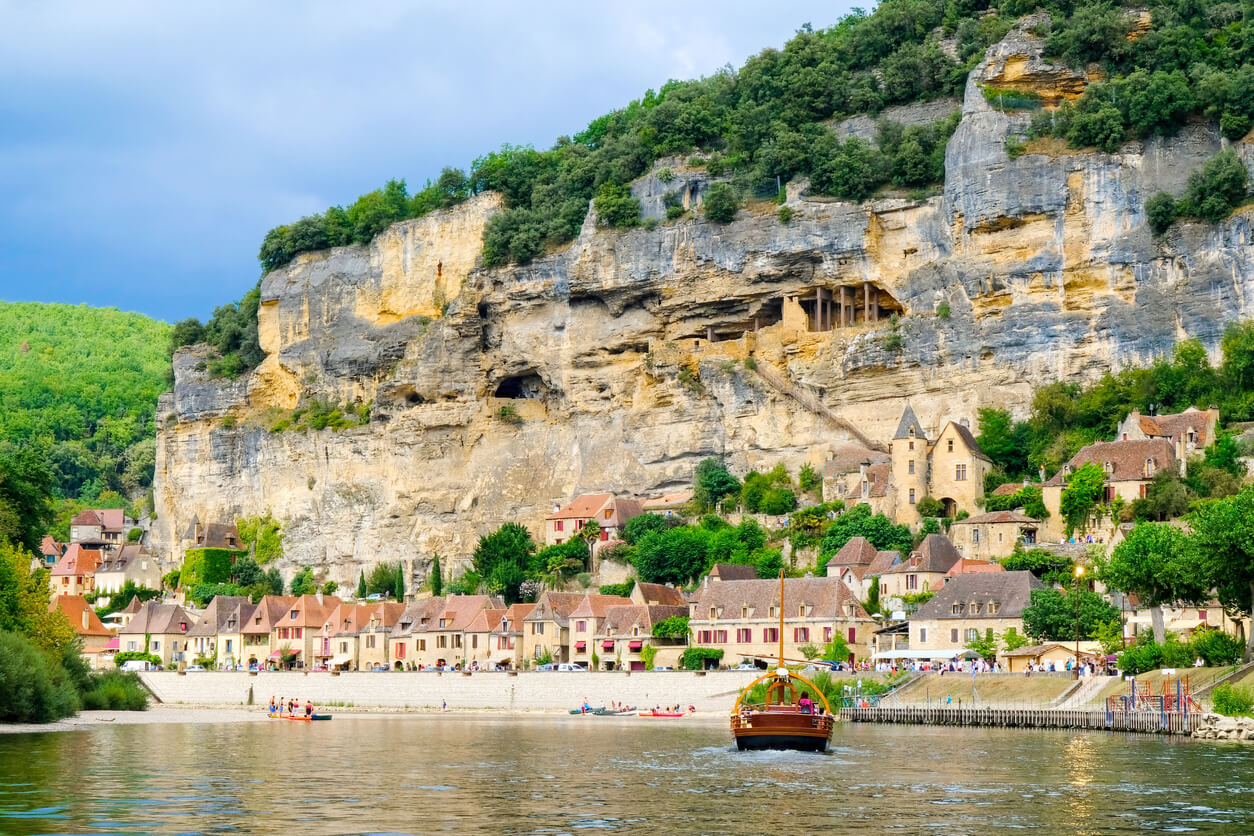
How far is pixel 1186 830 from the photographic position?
3025 cm

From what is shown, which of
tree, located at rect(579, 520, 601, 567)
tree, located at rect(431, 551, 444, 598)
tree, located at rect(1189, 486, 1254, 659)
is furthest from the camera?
tree, located at rect(431, 551, 444, 598)

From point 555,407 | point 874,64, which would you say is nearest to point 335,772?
point 555,407

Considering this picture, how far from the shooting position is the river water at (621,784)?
31.5 metres

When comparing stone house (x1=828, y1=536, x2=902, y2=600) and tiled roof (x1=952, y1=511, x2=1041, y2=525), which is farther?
stone house (x1=828, y1=536, x2=902, y2=600)

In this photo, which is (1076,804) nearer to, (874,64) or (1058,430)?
(1058,430)

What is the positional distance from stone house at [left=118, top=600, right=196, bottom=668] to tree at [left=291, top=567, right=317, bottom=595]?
685 cm

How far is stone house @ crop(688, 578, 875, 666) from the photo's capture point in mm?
72562

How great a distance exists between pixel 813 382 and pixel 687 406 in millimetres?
7683

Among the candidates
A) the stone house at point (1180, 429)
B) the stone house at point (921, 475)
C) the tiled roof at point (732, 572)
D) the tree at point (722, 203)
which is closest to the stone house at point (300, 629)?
the tiled roof at point (732, 572)

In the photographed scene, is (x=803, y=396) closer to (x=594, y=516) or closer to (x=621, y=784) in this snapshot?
(x=594, y=516)

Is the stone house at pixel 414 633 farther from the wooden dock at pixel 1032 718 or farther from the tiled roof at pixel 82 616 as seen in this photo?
the wooden dock at pixel 1032 718

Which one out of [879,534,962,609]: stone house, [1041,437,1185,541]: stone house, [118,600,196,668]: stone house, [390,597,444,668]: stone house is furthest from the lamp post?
[118,600,196,668]: stone house

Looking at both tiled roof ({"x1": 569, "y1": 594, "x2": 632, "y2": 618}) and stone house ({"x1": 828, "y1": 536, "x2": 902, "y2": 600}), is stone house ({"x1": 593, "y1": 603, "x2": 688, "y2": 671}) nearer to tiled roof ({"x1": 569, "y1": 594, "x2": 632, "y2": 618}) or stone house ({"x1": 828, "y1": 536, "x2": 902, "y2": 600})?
tiled roof ({"x1": 569, "y1": 594, "x2": 632, "y2": 618})

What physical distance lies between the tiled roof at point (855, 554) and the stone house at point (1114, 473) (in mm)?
7495
